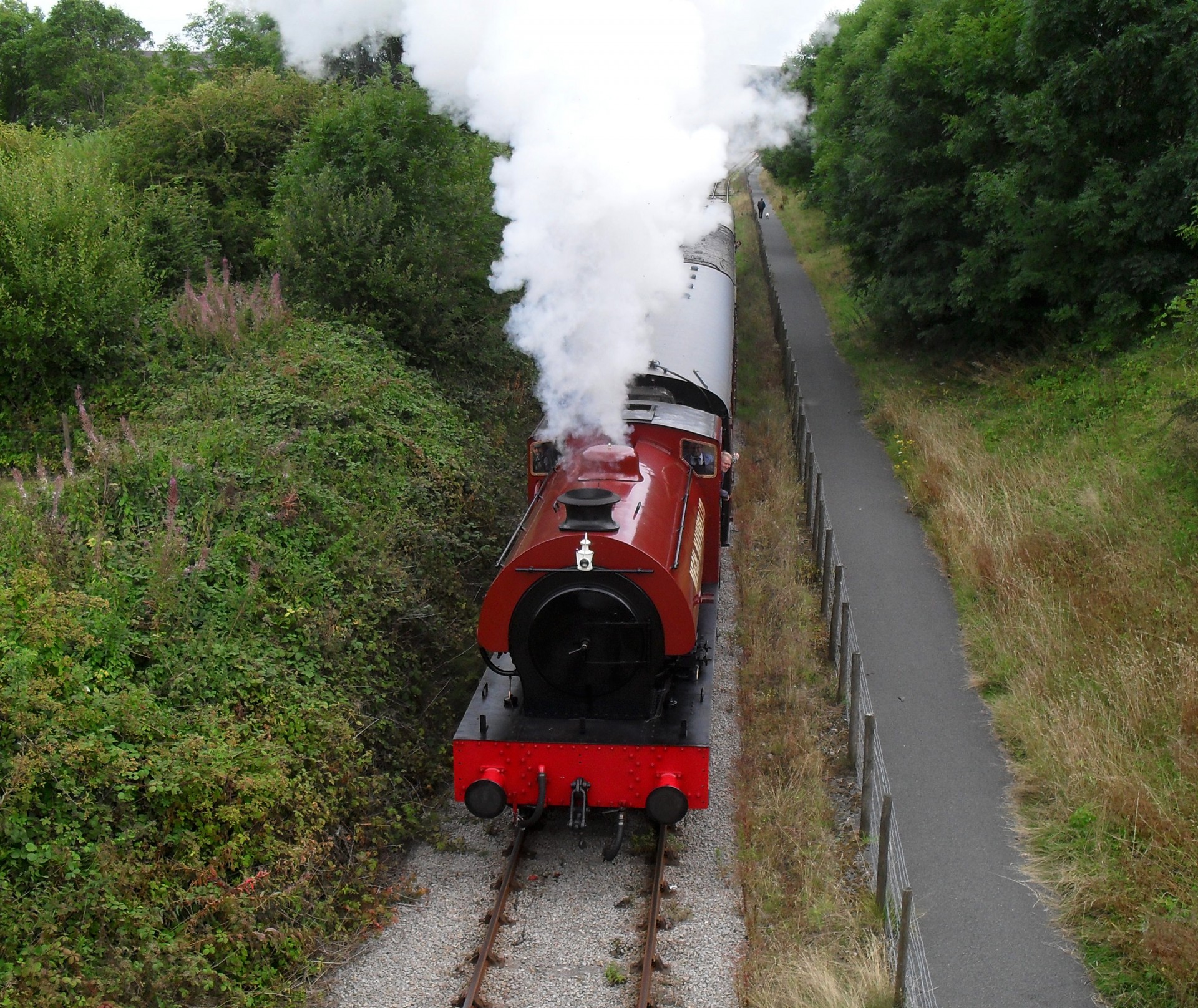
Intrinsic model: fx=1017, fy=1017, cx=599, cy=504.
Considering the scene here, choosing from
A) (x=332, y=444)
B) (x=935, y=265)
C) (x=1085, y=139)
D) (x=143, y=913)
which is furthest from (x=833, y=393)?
(x=143, y=913)

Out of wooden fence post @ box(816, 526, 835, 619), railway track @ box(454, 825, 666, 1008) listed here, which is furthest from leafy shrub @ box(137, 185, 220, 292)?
railway track @ box(454, 825, 666, 1008)

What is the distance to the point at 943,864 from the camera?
7.57 metres

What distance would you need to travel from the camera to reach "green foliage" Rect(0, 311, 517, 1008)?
574 centimetres

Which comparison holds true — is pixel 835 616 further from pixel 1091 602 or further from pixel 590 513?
pixel 590 513

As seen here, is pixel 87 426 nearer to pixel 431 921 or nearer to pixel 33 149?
pixel 431 921

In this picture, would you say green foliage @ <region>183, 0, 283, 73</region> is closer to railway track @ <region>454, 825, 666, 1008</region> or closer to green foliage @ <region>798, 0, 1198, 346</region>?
green foliage @ <region>798, 0, 1198, 346</region>

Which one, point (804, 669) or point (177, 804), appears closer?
point (177, 804)

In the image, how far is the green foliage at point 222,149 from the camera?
55.8 ft

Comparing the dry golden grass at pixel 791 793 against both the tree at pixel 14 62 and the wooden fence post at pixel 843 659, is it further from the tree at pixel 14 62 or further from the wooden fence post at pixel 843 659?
the tree at pixel 14 62

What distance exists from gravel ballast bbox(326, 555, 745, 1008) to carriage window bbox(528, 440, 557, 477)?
2.93 m

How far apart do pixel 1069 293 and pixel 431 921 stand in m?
14.3

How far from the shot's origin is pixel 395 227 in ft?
45.8

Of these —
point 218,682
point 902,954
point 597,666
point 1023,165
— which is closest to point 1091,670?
point 902,954

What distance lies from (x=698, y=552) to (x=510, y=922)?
124 inches
